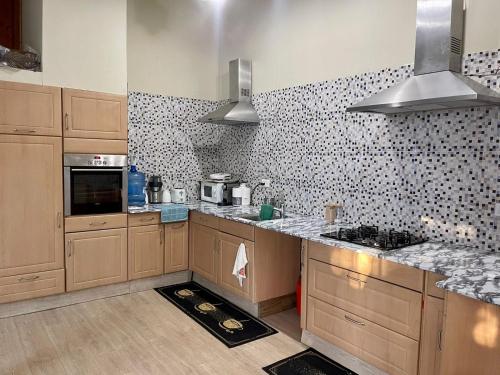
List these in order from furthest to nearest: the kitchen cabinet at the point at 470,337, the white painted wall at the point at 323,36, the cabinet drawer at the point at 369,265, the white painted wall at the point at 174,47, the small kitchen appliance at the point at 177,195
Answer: the small kitchen appliance at the point at 177,195, the white painted wall at the point at 174,47, the white painted wall at the point at 323,36, the cabinet drawer at the point at 369,265, the kitchen cabinet at the point at 470,337

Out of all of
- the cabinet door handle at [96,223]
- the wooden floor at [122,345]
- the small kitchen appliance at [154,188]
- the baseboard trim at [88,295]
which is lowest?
the wooden floor at [122,345]

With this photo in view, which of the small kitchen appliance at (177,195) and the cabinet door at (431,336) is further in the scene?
the small kitchen appliance at (177,195)

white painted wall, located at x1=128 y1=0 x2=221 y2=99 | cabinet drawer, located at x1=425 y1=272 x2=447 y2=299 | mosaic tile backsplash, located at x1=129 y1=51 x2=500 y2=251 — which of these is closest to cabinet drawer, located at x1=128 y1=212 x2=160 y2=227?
mosaic tile backsplash, located at x1=129 y1=51 x2=500 y2=251

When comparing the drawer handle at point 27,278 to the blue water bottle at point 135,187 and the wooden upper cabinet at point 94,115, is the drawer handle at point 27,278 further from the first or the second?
the wooden upper cabinet at point 94,115

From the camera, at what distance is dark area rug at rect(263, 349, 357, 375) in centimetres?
239

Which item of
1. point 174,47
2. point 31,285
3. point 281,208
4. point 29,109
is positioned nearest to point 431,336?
point 281,208

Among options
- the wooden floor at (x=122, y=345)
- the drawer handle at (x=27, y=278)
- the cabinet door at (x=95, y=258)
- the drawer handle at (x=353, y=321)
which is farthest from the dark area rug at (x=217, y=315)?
the drawer handle at (x=27, y=278)

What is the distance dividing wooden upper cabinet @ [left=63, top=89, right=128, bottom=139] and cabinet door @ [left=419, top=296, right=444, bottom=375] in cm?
285

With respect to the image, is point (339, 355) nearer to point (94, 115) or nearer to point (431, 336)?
point (431, 336)

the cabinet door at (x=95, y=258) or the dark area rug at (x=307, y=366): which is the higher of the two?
the cabinet door at (x=95, y=258)

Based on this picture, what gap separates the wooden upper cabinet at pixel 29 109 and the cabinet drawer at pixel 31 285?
1.18 meters

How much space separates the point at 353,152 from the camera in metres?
3.01

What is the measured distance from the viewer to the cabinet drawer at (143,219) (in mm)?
3617

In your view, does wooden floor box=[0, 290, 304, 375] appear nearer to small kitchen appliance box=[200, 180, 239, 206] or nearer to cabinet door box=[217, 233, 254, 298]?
Answer: cabinet door box=[217, 233, 254, 298]
